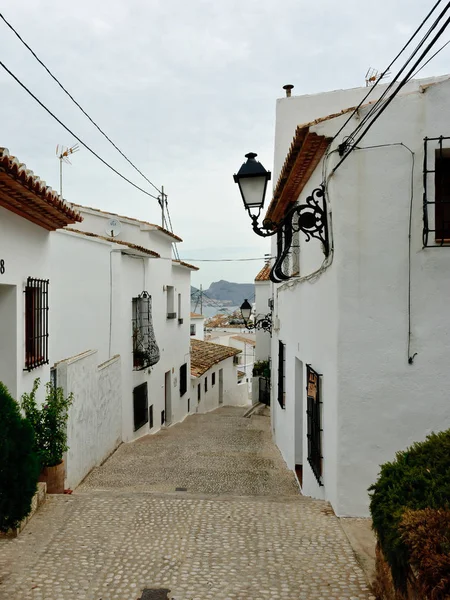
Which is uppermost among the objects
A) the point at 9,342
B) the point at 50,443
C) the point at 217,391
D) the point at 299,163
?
the point at 299,163

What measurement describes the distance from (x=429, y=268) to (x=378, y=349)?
100 centimetres

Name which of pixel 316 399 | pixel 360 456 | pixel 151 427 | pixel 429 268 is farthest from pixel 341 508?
pixel 151 427

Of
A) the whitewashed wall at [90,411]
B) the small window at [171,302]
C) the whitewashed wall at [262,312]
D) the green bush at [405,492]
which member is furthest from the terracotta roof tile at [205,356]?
the green bush at [405,492]

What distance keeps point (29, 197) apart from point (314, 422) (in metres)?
4.50

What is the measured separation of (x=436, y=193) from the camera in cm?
535

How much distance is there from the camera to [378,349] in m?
5.25

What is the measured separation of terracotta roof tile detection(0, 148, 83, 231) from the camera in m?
4.63

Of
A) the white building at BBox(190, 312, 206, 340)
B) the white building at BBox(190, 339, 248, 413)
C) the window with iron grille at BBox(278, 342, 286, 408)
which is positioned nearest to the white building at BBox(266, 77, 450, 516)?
the window with iron grille at BBox(278, 342, 286, 408)

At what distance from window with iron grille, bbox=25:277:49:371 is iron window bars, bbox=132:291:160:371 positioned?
243 inches

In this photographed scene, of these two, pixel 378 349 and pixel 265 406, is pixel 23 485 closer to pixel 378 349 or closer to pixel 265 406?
pixel 378 349

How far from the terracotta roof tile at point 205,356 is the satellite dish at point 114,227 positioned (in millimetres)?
8414

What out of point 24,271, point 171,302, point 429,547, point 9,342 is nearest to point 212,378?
point 171,302

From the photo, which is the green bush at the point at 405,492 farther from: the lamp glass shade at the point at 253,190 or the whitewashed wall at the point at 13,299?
the whitewashed wall at the point at 13,299

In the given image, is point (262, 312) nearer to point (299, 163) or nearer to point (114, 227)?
point (114, 227)
